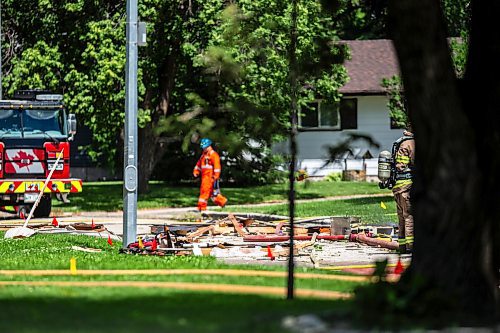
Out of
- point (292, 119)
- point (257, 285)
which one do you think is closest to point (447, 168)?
point (292, 119)

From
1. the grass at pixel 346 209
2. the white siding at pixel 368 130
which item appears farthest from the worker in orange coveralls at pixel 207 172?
the white siding at pixel 368 130

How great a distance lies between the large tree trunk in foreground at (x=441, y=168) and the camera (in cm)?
836

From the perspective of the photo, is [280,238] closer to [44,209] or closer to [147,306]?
[147,306]

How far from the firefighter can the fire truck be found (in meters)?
11.0

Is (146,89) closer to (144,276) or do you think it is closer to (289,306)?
(144,276)

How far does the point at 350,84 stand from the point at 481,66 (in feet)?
114

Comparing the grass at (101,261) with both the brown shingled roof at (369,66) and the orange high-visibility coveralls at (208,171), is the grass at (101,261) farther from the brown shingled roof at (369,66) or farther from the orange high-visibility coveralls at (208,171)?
the brown shingled roof at (369,66)

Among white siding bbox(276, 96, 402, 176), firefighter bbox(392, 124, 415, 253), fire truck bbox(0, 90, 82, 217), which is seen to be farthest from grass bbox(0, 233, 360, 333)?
white siding bbox(276, 96, 402, 176)

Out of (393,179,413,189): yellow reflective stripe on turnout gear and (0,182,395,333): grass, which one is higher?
(393,179,413,189): yellow reflective stripe on turnout gear

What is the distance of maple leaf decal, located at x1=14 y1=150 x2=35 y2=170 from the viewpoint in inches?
1021

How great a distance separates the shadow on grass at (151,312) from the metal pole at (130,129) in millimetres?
6062

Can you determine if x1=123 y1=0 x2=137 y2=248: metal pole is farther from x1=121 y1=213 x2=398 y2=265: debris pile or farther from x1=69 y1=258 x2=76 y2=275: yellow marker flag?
x1=69 y1=258 x2=76 y2=275: yellow marker flag

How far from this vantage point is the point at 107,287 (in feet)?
38.6

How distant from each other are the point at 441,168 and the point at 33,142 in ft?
61.9
